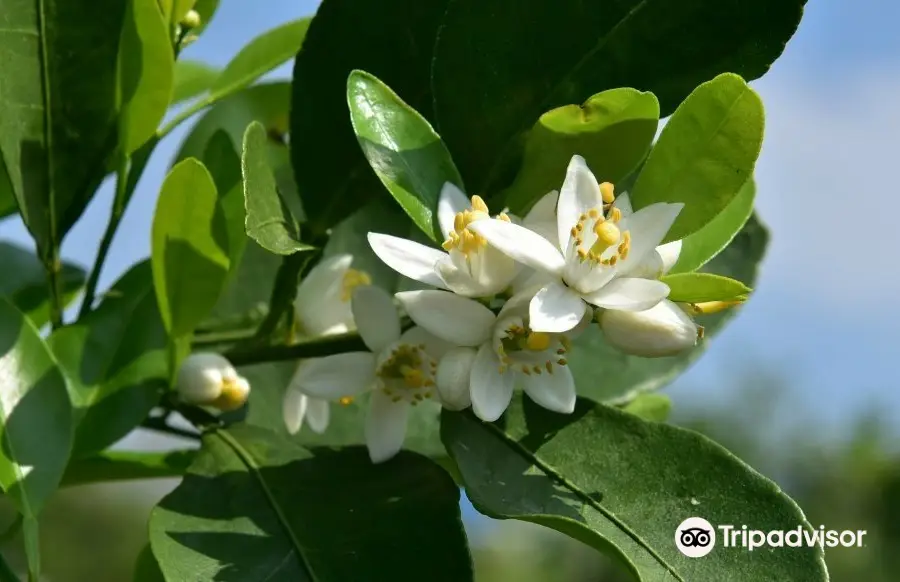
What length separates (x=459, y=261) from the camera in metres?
0.50

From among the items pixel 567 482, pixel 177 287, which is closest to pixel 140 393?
pixel 177 287

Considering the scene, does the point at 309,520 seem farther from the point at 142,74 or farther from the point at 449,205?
the point at 142,74

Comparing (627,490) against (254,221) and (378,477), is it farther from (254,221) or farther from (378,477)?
(254,221)

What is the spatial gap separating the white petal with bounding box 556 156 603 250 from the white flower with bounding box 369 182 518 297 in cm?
3

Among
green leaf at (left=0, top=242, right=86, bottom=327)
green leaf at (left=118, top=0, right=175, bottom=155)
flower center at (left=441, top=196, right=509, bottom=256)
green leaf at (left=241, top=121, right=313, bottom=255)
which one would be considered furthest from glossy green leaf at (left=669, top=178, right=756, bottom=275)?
green leaf at (left=0, top=242, right=86, bottom=327)

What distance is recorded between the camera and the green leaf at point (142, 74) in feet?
1.95

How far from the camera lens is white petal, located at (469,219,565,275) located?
480 millimetres

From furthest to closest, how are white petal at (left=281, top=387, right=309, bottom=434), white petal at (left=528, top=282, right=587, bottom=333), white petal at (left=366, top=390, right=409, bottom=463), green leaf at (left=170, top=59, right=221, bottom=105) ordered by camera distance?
green leaf at (left=170, top=59, right=221, bottom=105), white petal at (left=281, top=387, right=309, bottom=434), white petal at (left=366, top=390, right=409, bottom=463), white petal at (left=528, top=282, right=587, bottom=333)

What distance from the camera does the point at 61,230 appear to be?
0.64 meters

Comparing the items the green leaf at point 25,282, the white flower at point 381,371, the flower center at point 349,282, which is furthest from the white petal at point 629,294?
the green leaf at point 25,282

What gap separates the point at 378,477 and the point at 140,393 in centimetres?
18

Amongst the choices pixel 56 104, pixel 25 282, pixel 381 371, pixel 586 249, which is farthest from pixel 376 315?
pixel 25 282

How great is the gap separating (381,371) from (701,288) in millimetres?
196

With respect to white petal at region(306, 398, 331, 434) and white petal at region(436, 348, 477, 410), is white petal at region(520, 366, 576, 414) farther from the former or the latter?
white petal at region(306, 398, 331, 434)
